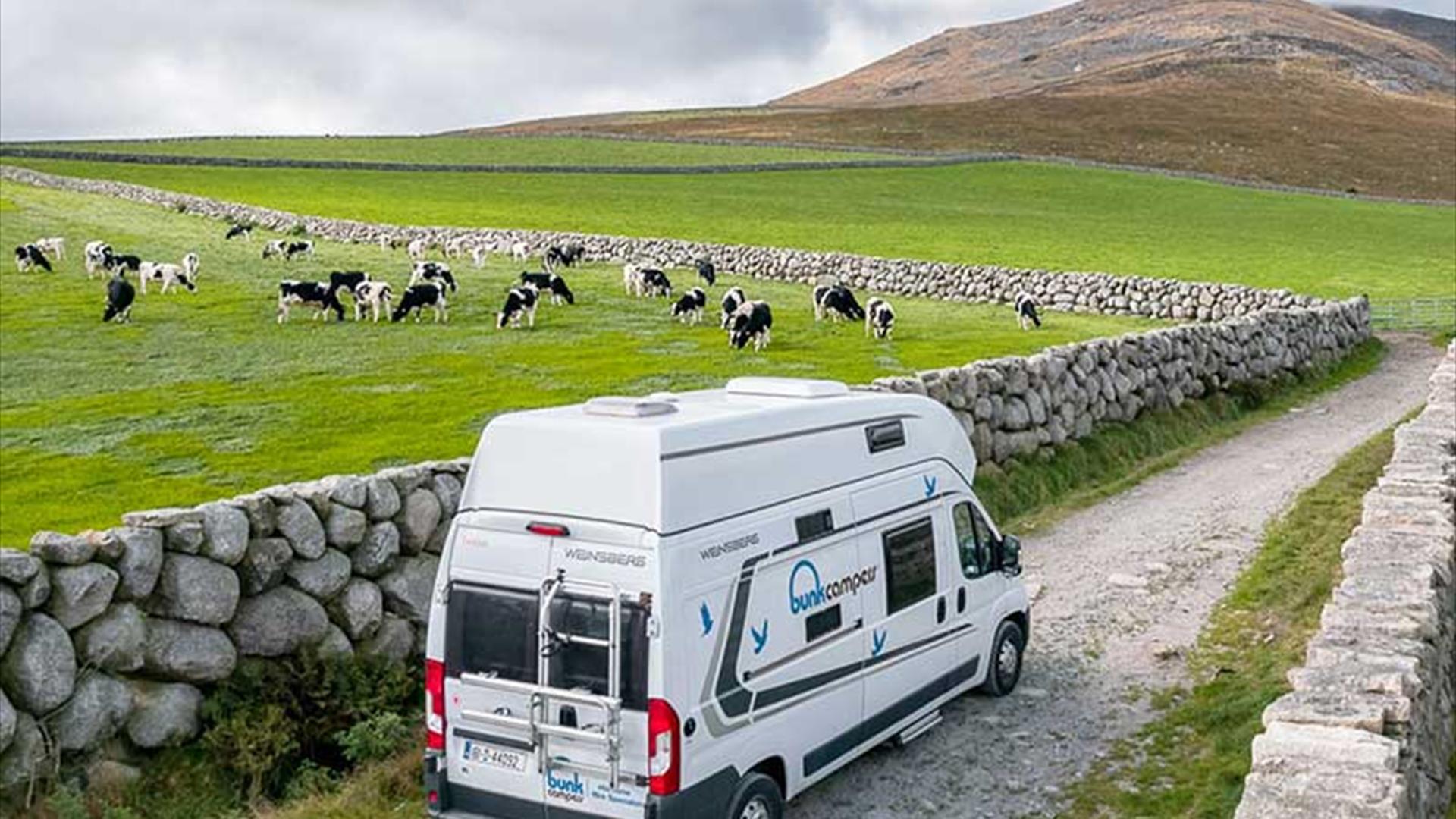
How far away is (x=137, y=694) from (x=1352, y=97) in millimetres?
169076

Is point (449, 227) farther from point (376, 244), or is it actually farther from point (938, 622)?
point (938, 622)

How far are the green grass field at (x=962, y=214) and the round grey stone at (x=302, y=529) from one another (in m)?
42.2

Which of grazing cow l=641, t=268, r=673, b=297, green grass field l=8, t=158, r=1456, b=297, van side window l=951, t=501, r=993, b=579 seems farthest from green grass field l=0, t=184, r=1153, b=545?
green grass field l=8, t=158, r=1456, b=297

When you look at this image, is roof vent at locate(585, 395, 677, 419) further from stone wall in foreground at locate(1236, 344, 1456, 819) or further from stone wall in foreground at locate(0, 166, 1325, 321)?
Answer: stone wall in foreground at locate(0, 166, 1325, 321)

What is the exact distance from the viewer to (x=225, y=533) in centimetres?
1127

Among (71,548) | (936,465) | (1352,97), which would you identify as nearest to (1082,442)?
(936,465)

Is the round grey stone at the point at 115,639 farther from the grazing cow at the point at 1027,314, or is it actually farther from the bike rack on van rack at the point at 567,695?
the grazing cow at the point at 1027,314

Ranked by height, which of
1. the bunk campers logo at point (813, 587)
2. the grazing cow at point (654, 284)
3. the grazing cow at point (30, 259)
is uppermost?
the grazing cow at point (30, 259)

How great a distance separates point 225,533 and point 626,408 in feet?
12.6

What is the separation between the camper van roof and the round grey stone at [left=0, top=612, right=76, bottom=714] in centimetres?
331

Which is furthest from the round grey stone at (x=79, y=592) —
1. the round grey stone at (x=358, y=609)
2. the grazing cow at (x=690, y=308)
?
the grazing cow at (x=690, y=308)

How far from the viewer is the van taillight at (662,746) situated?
8906mm

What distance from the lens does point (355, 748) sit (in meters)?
11.3

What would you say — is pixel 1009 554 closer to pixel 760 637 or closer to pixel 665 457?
pixel 760 637
